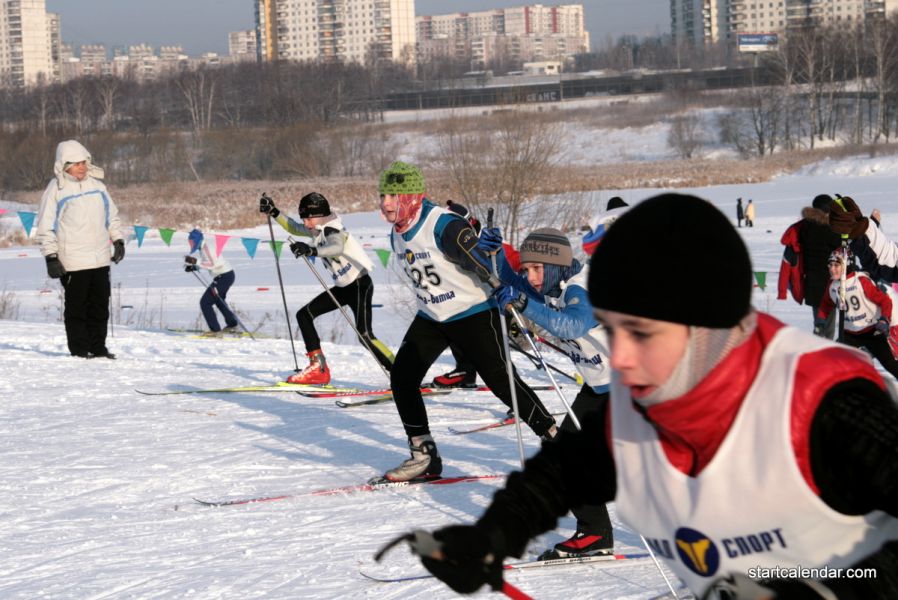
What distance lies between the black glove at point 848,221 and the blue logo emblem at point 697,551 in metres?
6.42

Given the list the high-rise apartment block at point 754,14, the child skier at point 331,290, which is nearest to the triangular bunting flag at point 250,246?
the child skier at point 331,290

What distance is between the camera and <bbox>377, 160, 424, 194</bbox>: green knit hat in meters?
6.31

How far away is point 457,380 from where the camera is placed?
966cm

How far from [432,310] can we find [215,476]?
1.62 metres

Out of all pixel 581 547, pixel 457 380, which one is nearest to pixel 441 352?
pixel 581 547

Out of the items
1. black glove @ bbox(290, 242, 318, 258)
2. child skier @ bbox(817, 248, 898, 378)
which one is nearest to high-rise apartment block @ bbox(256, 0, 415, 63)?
black glove @ bbox(290, 242, 318, 258)

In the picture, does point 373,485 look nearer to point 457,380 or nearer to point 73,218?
point 457,380

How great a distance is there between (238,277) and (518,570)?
1830 centimetres

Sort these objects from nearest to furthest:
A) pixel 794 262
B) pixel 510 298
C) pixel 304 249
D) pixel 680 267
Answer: pixel 680 267 < pixel 510 298 < pixel 304 249 < pixel 794 262

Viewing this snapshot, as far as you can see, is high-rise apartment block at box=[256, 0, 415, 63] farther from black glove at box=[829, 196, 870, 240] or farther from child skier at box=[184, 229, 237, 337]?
black glove at box=[829, 196, 870, 240]

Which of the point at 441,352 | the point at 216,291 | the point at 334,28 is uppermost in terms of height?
the point at 334,28

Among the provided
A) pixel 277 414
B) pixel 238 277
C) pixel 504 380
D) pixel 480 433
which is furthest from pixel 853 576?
pixel 238 277

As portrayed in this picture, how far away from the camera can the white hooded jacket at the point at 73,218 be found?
34.1 ft

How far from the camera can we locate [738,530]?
1.94 metres
